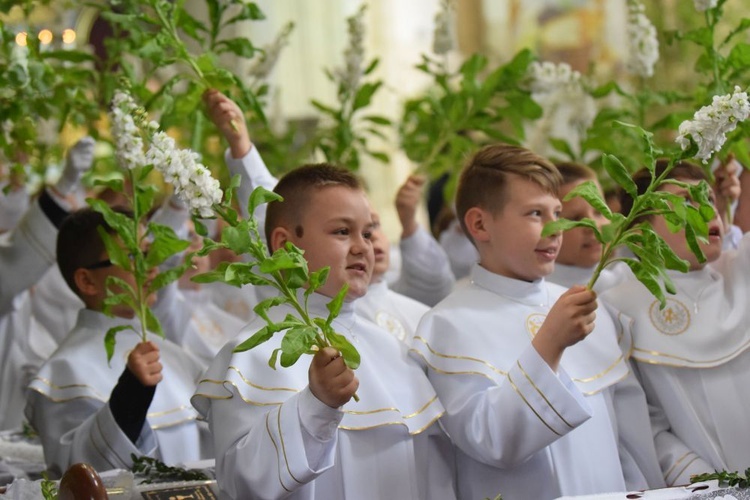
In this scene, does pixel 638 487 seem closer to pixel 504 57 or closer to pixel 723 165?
pixel 723 165

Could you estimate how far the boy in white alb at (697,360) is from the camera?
3.71 m

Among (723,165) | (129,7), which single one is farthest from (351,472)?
(129,7)

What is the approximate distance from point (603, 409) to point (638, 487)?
26cm

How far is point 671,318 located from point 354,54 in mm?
2540

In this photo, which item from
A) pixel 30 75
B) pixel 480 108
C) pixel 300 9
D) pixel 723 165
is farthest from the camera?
pixel 300 9

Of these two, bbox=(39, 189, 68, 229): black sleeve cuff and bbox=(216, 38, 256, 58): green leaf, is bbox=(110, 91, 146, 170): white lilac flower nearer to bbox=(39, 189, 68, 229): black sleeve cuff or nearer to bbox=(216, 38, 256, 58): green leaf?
bbox=(216, 38, 256, 58): green leaf

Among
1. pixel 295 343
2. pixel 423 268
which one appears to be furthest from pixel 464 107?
pixel 295 343

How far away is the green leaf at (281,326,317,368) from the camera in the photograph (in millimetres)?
2811

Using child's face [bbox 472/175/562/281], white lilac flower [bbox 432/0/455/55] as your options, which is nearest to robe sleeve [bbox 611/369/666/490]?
child's face [bbox 472/175/562/281]

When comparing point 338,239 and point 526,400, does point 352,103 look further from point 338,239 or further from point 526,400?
point 526,400

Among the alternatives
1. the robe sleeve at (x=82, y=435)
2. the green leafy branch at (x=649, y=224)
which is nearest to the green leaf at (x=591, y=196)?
the green leafy branch at (x=649, y=224)

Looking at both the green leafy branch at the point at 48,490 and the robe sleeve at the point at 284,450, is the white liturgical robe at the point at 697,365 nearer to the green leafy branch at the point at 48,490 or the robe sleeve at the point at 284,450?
the robe sleeve at the point at 284,450

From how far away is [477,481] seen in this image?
3572 mm

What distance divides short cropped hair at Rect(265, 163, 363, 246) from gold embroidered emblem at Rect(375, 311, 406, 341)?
0.88 metres
